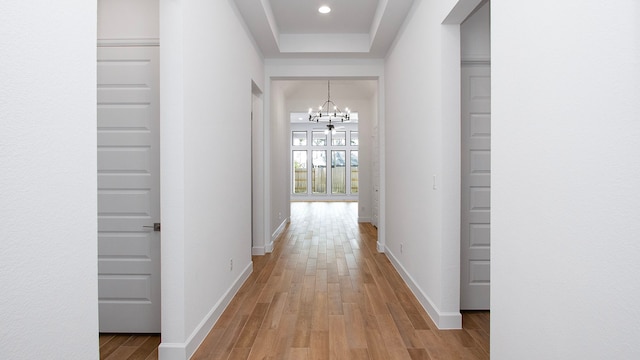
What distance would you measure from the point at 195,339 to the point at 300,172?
1244cm

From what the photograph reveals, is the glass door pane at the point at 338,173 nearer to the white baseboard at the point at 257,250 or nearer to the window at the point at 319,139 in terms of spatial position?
the window at the point at 319,139

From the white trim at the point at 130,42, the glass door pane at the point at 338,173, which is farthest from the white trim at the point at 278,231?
the glass door pane at the point at 338,173

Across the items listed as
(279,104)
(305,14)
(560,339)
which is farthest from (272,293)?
(279,104)

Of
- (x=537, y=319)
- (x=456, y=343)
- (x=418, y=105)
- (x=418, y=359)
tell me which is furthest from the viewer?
(x=418, y=105)

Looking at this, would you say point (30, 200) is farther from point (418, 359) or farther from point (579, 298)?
point (418, 359)

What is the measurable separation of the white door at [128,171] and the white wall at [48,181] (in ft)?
4.35

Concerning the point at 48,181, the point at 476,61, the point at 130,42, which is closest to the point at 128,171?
the point at 130,42

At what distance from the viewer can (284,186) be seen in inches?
310

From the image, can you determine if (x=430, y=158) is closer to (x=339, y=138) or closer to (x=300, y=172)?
(x=339, y=138)

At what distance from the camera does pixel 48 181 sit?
1120mm

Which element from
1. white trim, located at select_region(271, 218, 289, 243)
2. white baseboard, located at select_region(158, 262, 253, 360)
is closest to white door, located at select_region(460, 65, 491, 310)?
white baseboard, located at select_region(158, 262, 253, 360)

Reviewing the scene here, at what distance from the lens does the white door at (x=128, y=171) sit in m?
2.59

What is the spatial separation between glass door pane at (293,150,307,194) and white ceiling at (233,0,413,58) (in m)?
9.53

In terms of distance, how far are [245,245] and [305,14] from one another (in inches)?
119
